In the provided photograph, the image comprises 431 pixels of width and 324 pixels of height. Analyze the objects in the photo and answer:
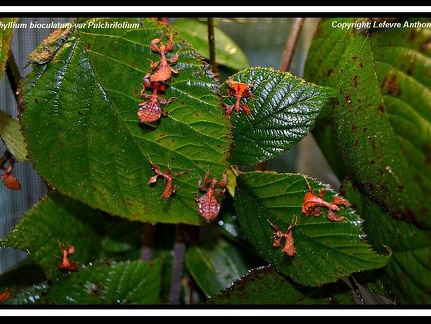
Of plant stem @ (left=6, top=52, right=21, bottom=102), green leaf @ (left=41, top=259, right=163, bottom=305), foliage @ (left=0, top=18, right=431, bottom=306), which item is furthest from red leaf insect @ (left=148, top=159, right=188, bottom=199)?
plant stem @ (left=6, top=52, right=21, bottom=102)

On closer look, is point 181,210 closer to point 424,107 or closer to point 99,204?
point 99,204

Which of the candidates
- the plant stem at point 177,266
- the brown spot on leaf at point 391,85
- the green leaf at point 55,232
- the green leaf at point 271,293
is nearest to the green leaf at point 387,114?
the brown spot on leaf at point 391,85

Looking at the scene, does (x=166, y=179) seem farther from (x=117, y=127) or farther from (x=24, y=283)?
(x=24, y=283)

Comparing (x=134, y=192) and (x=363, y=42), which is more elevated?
(x=363, y=42)

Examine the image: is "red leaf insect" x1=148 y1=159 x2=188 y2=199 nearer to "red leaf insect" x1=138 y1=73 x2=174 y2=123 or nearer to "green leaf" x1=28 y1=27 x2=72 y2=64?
"red leaf insect" x1=138 y1=73 x2=174 y2=123

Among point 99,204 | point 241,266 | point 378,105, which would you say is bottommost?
point 241,266

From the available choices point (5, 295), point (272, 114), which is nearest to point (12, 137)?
point (5, 295)
